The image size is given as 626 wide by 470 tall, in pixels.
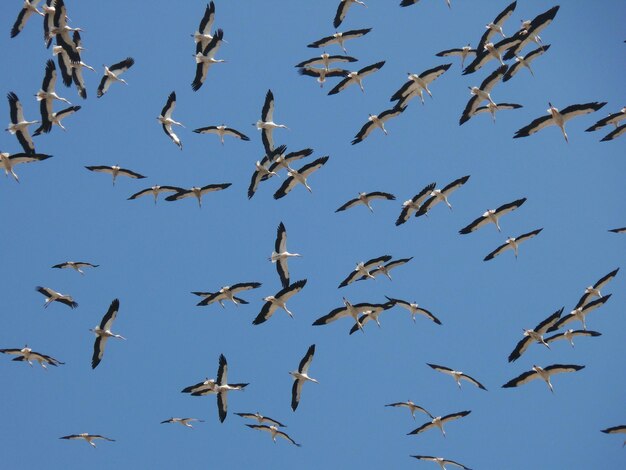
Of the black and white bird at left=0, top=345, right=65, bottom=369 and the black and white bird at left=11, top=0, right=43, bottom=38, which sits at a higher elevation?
the black and white bird at left=11, top=0, right=43, bottom=38

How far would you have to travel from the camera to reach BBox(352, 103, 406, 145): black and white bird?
43.5 m

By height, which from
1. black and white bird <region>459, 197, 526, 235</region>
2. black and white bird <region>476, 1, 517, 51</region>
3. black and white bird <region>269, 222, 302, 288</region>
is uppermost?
black and white bird <region>476, 1, 517, 51</region>

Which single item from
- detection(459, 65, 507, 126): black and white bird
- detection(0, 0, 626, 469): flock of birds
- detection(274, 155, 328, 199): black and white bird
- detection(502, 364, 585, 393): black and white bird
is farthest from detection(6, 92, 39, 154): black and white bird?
detection(502, 364, 585, 393): black and white bird

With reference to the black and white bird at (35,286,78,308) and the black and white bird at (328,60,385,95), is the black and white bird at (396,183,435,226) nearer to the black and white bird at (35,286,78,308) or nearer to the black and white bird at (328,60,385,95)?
the black and white bird at (328,60,385,95)

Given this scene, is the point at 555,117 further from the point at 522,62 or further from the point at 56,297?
the point at 56,297

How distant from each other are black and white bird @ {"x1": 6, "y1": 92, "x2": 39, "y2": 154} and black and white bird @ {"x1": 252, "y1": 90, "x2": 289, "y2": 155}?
9168mm

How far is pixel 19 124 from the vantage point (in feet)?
131

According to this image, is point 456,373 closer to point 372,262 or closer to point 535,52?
point 372,262

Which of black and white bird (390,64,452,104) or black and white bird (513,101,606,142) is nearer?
black and white bird (513,101,606,142)

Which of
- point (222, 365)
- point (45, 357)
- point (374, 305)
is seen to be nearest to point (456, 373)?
point (374, 305)

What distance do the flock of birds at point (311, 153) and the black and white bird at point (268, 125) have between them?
0.04 meters

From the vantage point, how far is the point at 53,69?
4028 centimetres

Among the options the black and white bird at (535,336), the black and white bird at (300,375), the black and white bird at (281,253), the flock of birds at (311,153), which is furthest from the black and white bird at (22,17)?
the black and white bird at (535,336)

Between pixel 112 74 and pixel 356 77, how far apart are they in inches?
419
